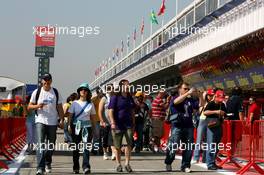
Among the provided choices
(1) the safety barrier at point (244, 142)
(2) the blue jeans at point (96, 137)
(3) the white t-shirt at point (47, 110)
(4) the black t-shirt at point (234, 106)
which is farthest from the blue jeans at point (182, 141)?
(2) the blue jeans at point (96, 137)

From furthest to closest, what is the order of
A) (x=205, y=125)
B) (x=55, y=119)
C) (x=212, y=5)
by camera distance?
(x=212, y=5) → (x=205, y=125) → (x=55, y=119)

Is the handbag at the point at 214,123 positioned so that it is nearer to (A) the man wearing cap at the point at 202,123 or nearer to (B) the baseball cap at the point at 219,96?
(B) the baseball cap at the point at 219,96

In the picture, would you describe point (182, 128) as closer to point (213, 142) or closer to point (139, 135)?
point (213, 142)

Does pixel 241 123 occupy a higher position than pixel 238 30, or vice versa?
pixel 238 30

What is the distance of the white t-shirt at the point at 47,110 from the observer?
10.1 meters

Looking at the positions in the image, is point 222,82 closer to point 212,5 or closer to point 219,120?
point 212,5

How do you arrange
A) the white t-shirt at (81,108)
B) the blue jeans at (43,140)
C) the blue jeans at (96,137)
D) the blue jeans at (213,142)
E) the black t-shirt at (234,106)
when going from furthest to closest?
the blue jeans at (96,137), the black t-shirt at (234,106), the blue jeans at (213,142), the white t-shirt at (81,108), the blue jeans at (43,140)

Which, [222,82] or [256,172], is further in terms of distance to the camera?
[222,82]

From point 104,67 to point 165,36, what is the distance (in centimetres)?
8793

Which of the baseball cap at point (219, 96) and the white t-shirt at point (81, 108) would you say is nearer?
the white t-shirt at point (81, 108)

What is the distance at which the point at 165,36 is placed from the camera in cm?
5572

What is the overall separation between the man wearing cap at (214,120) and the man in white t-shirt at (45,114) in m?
3.02

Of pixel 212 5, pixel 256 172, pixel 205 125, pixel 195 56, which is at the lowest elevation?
pixel 256 172

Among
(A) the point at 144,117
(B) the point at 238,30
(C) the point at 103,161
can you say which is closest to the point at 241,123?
(C) the point at 103,161
